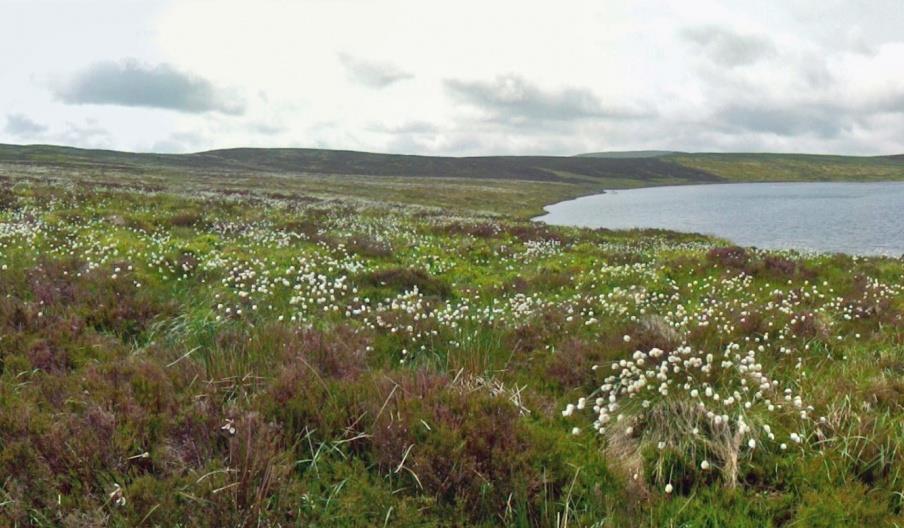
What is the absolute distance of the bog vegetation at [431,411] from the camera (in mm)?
4109

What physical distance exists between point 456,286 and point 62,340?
26.1ft

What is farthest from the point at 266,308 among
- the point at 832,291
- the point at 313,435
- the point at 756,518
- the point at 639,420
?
the point at 832,291

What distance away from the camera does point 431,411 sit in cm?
493

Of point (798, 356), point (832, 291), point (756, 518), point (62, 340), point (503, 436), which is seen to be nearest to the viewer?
point (756, 518)

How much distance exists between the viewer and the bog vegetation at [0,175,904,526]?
4.11 meters

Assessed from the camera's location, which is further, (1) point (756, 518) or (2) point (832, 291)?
(2) point (832, 291)

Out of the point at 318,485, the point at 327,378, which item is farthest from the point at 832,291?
the point at 318,485

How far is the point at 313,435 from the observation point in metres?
4.91

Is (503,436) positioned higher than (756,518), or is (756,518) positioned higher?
(503,436)

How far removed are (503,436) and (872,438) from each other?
3191 millimetres

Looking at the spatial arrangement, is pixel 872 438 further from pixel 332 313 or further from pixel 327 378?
pixel 332 313

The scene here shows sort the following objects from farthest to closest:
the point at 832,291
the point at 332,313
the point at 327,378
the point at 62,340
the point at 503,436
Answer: the point at 832,291, the point at 332,313, the point at 62,340, the point at 327,378, the point at 503,436

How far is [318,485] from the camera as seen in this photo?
14.0ft

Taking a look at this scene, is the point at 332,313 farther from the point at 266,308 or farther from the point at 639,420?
the point at 639,420
